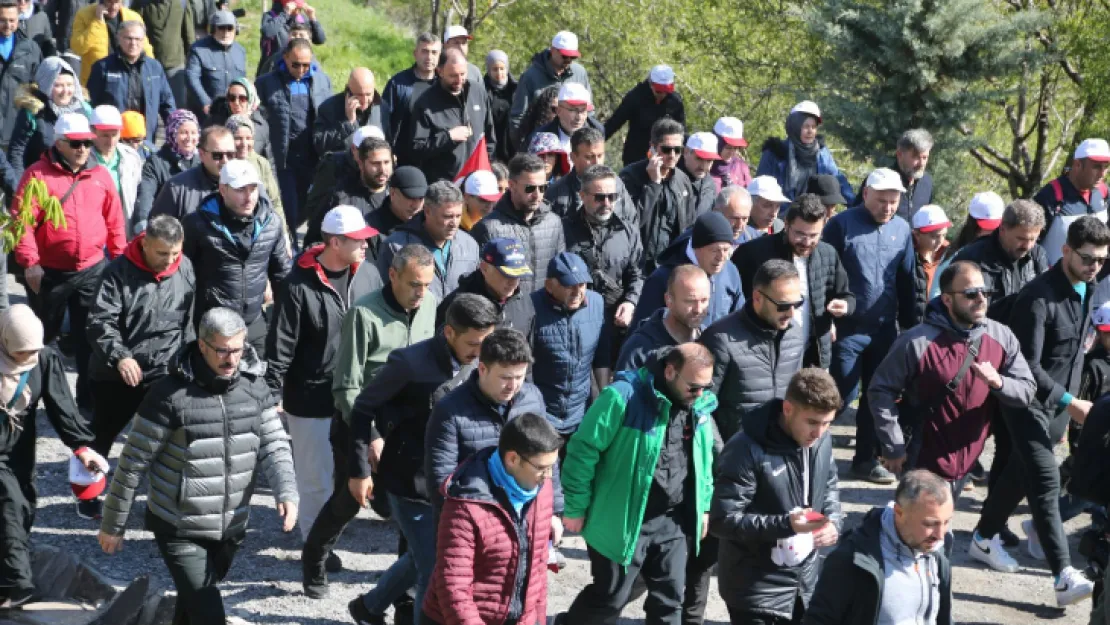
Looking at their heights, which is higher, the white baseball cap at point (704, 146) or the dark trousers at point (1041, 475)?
the white baseball cap at point (704, 146)

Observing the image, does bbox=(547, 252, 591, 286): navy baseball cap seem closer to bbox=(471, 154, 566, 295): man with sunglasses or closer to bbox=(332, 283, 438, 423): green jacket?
bbox=(332, 283, 438, 423): green jacket

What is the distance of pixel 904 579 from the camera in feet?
18.3

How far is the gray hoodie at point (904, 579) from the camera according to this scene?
18.2 feet

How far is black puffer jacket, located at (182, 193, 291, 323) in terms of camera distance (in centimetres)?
919

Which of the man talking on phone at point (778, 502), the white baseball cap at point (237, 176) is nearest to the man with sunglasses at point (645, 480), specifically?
the man talking on phone at point (778, 502)

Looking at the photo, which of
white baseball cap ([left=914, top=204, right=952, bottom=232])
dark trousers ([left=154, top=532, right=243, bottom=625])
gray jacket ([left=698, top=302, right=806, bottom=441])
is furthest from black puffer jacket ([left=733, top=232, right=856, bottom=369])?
dark trousers ([left=154, top=532, right=243, bottom=625])

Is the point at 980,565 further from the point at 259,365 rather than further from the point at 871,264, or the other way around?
A: the point at 259,365

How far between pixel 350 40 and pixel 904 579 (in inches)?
957

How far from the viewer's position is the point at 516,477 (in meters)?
5.64

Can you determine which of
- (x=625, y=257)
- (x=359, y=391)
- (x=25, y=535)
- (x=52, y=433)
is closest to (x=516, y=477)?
(x=359, y=391)

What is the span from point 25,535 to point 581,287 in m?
3.30

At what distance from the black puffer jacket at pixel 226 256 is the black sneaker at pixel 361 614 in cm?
256

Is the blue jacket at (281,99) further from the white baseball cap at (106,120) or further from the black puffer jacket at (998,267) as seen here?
the black puffer jacket at (998,267)

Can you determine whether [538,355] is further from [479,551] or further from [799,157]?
[799,157]
